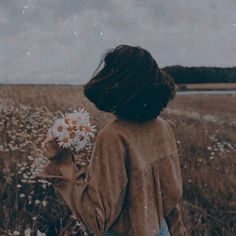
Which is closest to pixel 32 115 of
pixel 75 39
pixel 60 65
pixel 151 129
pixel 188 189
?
pixel 60 65

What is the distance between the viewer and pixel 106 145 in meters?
1.18

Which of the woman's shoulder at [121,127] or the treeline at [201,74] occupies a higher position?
the treeline at [201,74]

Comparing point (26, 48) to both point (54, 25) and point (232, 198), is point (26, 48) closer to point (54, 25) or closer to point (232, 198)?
point (54, 25)

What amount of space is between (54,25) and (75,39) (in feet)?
0.38

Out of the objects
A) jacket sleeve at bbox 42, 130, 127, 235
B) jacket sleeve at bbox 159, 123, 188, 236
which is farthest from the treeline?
jacket sleeve at bbox 42, 130, 127, 235

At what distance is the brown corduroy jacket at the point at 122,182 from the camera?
1.17 m

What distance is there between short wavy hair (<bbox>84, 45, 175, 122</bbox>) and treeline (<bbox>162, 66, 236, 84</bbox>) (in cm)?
91

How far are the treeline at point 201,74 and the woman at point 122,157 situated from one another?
894mm

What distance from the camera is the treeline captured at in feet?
7.02

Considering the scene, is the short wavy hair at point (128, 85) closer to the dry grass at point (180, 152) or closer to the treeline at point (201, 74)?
the dry grass at point (180, 152)

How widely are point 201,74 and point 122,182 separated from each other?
1.16 meters

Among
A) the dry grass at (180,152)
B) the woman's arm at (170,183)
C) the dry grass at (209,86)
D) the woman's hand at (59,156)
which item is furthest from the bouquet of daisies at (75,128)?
the dry grass at (209,86)

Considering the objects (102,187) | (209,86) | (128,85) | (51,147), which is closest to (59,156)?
(51,147)

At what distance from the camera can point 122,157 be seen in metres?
1.18
